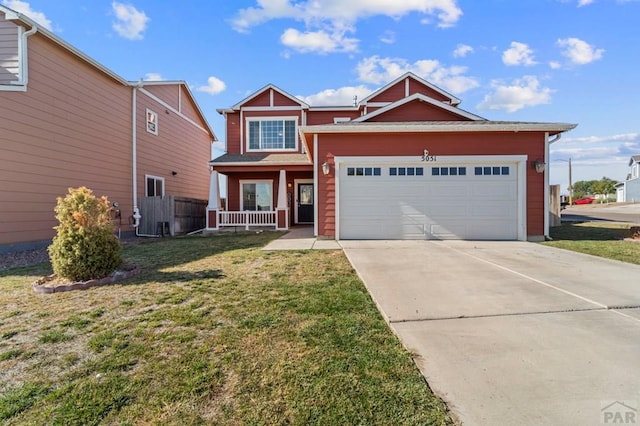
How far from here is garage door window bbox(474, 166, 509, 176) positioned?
9.51 metres

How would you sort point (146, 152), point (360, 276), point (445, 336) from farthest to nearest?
point (146, 152)
point (360, 276)
point (445, 336)

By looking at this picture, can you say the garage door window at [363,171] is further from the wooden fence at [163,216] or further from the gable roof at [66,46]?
the gable roof at [66,46]

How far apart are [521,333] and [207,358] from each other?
9.65 feet

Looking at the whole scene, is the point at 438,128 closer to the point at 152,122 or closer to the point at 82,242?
the point at 82,242

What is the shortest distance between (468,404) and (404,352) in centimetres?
68

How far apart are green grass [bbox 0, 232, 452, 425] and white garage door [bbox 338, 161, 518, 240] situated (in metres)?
5.05

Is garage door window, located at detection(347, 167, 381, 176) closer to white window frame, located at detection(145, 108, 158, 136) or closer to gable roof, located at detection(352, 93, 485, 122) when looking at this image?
gable roof, located at detection(352, 93, 485, 122)

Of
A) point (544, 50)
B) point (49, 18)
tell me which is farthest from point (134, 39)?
point (544, 50)

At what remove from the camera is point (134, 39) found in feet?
42.0

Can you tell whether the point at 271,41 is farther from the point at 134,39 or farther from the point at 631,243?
the point at 631,243

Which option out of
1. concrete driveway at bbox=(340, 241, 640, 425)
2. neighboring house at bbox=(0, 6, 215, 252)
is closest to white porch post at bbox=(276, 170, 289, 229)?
neighboring house at bbox=(0, 6, 215, 252)

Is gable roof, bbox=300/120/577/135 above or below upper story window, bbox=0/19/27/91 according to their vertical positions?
below

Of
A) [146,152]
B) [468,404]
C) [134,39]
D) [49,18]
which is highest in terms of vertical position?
[134,39]

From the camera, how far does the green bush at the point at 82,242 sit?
194 inches
